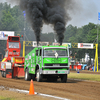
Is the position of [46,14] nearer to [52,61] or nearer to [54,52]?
[54,52]

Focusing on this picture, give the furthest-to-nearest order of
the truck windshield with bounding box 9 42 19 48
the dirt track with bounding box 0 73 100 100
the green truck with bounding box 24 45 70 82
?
1. the truck windshield with bounding box 9 42 19 48
2. the green truck with bounding box 24 45 70 82
3. the dirt track with bounding box 0 73 100 100

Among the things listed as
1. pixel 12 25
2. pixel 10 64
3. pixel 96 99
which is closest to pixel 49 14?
pixel 10 64

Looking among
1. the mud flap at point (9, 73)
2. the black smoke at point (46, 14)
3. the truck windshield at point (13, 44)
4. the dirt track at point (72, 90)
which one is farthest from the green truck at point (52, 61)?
the truck windshield at point (13, 44)

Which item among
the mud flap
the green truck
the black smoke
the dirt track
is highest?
the black smoke

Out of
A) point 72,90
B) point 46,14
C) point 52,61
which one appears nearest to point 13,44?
point 46,14

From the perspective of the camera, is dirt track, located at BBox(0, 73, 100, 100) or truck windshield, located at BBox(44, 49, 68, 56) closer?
dirt track, located at BBox(0, 73, 100, 100)

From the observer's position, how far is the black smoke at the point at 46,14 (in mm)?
25656

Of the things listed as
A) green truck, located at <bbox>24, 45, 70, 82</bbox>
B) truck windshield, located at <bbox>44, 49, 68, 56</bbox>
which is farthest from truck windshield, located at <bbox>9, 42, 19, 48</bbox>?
truck windshield, located at <bbox>44, 49, 68, 56</bbox>

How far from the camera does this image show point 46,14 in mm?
26312

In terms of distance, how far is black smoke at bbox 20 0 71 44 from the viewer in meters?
25.7

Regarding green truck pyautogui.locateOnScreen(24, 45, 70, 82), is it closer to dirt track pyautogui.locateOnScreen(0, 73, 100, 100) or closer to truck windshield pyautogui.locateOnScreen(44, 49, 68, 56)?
truck windshield pyautogui.locateOnScreen(44, 49, 68, 56)

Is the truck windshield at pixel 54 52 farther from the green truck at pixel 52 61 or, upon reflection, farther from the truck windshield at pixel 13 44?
the truck windshield at pixel 13 44

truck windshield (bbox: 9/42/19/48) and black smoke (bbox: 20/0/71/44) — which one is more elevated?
black smoke (bbox: 20/0/71/44)

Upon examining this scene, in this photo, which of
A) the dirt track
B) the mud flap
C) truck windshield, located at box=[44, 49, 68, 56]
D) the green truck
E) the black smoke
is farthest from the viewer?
the mud flap
